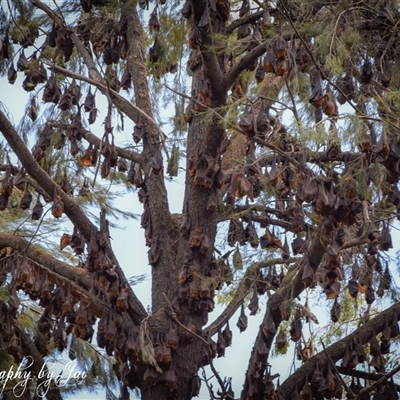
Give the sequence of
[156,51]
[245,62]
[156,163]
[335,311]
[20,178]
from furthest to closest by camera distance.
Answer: [156,51] < [335,311] < [20,178] < [156,163] < [245,62]

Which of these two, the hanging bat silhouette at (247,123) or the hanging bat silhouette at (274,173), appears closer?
the hanging bat silhouette at (247,123)

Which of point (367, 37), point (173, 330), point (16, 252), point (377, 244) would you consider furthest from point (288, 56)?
point (16, 252)

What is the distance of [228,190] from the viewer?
7.25 m

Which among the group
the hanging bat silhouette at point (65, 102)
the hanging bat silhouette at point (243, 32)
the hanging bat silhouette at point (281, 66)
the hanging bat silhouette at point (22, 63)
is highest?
the hanging bat silhouette at point (243, 32)

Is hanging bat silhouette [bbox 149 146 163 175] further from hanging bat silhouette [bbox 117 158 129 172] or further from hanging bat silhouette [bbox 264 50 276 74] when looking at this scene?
hanging bat silhouette [bbox 264 50 276 74]

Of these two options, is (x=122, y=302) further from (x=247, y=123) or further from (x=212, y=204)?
(x=247, y=123)

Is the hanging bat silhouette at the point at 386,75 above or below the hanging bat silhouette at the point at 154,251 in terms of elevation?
above

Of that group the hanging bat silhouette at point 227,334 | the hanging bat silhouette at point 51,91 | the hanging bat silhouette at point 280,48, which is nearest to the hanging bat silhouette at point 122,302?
the hanging bat silhouette at point 227,334

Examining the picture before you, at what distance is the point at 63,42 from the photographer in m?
7.57

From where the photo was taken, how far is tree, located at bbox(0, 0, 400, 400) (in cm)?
613

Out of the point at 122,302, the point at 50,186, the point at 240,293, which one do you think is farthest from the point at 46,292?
the point at 240,293

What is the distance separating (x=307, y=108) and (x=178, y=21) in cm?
150

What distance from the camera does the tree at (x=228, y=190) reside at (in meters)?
6.13

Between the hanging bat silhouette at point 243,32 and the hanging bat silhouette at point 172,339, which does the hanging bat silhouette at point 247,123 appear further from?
the hanging bat silhouette at point 172,339
